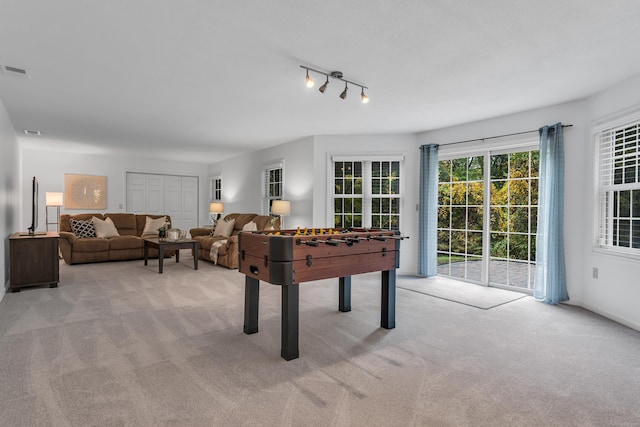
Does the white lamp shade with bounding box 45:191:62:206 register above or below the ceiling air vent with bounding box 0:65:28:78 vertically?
below

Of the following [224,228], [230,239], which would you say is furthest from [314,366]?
[224,228]

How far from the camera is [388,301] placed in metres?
3.24

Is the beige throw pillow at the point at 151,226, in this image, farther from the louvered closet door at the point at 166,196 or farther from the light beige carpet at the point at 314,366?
the light beige carpet at the point at 314,366

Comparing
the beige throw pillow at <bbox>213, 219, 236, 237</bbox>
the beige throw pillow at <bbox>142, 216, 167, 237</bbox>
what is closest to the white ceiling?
the beige throw pillow at <bbox>213, 219, 236, 237</bbox>

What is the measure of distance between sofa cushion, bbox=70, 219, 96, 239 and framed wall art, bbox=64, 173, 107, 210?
5.06ft

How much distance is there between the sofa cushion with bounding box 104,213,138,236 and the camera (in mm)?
7656

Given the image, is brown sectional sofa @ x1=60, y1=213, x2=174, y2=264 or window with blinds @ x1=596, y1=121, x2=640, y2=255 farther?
brown sectional sofa @ x1=60, y1=213, x2=174, y2=264

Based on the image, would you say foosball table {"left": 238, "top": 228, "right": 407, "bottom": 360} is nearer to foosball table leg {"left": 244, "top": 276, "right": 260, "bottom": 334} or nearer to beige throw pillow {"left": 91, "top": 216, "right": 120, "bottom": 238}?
foosball table leg {"left": 244, "top": 276, "right": 260, "bottom": 334}

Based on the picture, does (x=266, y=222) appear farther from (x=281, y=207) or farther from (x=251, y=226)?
(x=281, y=207)

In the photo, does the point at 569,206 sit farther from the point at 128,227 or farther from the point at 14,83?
the point at 128,227

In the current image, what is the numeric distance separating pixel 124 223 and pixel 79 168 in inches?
80.1

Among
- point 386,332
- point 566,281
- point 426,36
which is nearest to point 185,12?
point 426,36

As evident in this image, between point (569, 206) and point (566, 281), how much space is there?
889 mm

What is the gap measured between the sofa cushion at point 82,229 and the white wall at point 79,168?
155 centimetres
